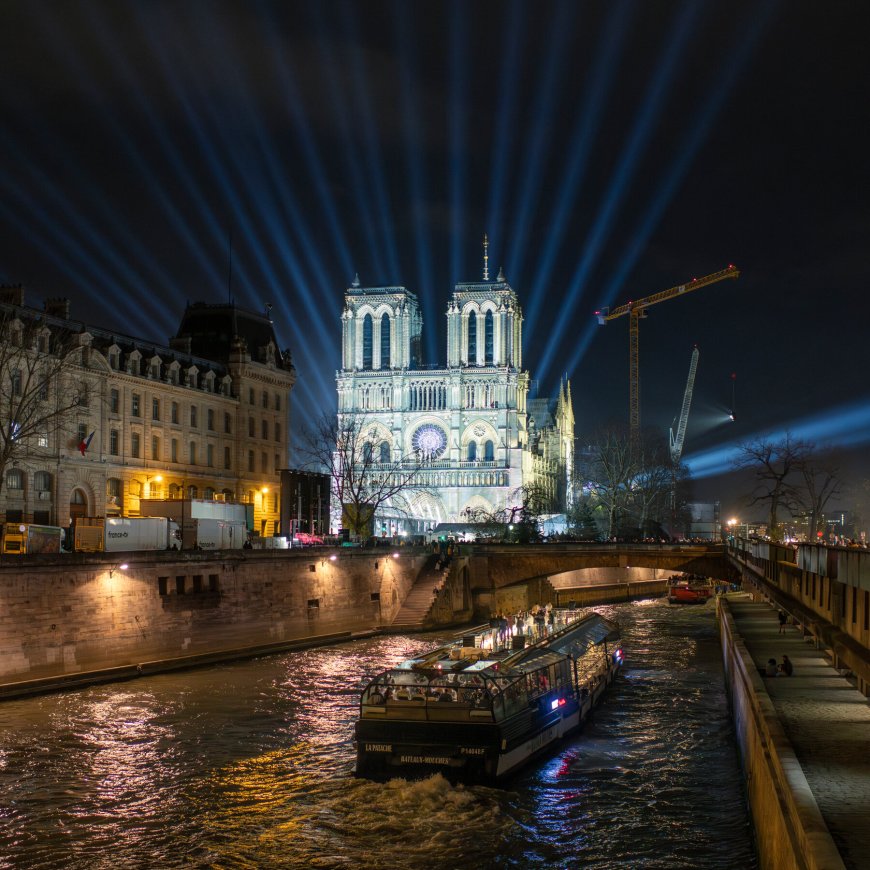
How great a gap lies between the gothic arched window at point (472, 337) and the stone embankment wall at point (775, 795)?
127630 millimetres

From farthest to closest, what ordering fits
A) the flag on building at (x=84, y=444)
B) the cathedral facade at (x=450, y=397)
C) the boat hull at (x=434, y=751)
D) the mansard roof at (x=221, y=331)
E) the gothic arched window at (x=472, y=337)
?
the gothic arched window at (x=472, y=337) < the cathedral facade at (x=450, y=397) < the mansard roof at (x=221, y=331) < the flag on building at (x=84, y=444) < the boat hull at (x=434, y=751)

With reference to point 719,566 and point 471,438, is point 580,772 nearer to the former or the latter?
point 719,566

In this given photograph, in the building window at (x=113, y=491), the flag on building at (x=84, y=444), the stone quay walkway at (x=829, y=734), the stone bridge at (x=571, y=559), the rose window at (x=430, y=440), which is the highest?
the rose window at (x=430, y=440)

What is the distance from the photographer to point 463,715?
93.7 ft

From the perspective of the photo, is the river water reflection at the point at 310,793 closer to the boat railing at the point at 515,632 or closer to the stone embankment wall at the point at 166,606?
the stone embankment wall at the point at 166,606

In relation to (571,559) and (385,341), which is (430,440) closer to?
(385,341)

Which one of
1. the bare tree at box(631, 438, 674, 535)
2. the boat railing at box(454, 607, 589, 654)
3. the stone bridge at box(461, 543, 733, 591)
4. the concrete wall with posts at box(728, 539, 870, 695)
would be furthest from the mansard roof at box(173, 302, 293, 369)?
the concrete wall with posts at box(728, 539, 870, 695)

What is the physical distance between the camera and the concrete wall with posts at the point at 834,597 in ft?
52.1

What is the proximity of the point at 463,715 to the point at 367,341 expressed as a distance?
134594 millimetres

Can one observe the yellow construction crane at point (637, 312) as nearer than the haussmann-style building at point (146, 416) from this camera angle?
No

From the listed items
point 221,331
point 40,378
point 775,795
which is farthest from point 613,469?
point 775,795

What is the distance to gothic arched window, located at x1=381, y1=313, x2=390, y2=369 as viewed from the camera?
160375mm

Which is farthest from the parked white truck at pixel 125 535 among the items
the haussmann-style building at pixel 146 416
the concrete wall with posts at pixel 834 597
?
the concrete wall with posts at pixel 834 597

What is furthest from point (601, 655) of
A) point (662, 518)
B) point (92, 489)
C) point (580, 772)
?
point (662, 518)
